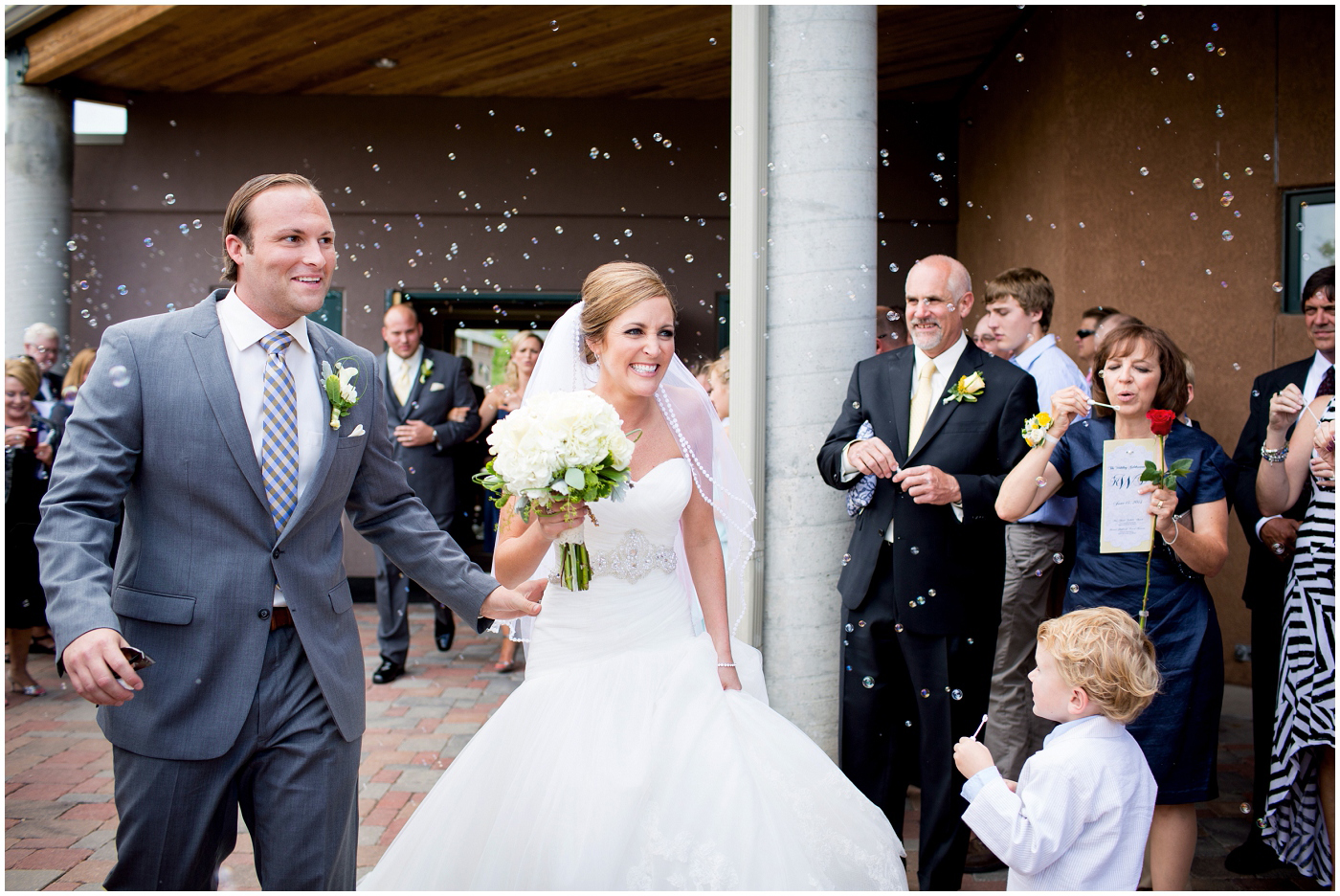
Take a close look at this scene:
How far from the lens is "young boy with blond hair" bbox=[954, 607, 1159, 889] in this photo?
231 cm

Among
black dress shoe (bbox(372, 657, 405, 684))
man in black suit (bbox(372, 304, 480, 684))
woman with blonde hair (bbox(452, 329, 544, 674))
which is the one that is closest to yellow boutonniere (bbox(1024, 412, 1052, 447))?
woman with blonde hair (bbox(452, 329, 544, 674))

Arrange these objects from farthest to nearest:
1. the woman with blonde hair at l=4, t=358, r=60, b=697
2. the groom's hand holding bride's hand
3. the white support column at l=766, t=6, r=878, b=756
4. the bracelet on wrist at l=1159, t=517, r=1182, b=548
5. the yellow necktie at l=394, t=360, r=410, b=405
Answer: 1. the yellow necktie at l=394, t=360, r=410, b=405
2. the woman with blonde hair at l=4, t=358, r=60, b=697
3. the white support column at l=766, t=6, r=878, b=756
4. the bracelet on wrist at l=1159, t=517, r=1182, b=548
5. the groom's hand holding bride's hand

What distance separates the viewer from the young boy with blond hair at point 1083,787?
231 centimetres

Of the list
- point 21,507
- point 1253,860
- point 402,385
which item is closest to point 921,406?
point 1253,860

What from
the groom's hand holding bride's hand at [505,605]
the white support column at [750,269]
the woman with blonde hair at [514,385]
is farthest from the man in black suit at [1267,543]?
→ the woman with blonde hair at [514,385]

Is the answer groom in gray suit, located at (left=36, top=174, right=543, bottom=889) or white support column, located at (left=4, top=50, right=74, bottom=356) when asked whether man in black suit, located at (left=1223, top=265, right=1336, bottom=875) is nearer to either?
groom in gray suit, located at (left=36, top=174, right=543, bottom=889)

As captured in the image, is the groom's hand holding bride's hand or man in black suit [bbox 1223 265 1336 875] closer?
the groom's hand holding bride's hand

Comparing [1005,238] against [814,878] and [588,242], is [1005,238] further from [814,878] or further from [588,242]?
[814,878]

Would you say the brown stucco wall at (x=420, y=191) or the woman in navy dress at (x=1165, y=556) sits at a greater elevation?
the brown stucco wall at (x=420, y=191)

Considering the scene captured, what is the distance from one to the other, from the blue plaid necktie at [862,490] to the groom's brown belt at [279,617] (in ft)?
6.84

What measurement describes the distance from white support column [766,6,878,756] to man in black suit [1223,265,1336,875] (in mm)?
1612

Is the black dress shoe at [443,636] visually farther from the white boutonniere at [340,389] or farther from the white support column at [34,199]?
the white boutonniere at [340,389]

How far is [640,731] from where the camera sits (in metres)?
2.61

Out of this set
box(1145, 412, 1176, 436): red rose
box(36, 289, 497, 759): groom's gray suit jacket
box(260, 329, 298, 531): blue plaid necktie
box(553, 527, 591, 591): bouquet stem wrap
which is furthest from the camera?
box(1145, 412, 1176, 436): red rose
